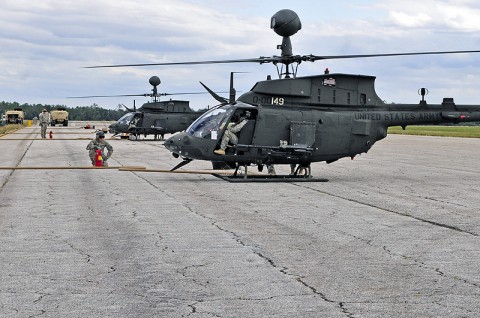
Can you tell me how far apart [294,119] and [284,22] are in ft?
9.14

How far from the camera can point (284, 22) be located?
2106 centimetres

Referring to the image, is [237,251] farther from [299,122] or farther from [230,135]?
[299,122]

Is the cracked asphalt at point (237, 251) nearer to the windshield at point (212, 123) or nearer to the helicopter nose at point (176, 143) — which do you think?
the helicopter nose at point (176, 143)

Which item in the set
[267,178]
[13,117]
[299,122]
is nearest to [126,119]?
[267,178]

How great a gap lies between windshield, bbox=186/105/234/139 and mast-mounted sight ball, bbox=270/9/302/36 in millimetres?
2518

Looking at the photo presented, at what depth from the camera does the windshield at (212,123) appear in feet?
69.4

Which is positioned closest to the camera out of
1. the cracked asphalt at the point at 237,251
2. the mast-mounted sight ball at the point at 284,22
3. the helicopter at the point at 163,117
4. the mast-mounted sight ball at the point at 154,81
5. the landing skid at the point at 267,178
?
the cracked asphalt at the point at 237,251

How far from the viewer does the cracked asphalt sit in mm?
7250

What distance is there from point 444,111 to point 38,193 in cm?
1311

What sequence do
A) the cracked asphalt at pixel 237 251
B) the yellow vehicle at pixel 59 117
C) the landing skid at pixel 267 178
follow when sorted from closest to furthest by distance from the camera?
the cracked asphalt at pixel 237 251, the landing skid at pixel 267 178, the yellow vehicle at pixel 59 117

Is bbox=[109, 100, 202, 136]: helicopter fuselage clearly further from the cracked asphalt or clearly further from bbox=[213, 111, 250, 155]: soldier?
the cracked asphalt

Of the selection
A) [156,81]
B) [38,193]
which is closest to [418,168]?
[38,193]

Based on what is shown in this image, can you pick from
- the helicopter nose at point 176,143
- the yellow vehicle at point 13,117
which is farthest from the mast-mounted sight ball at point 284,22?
the yellow vehicle at point 13,117

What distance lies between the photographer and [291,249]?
10328 mm
